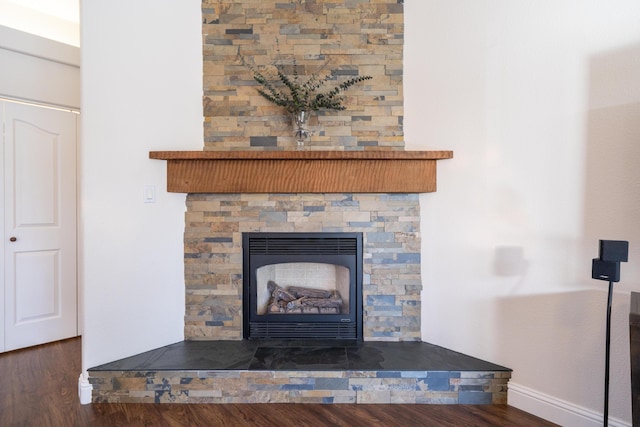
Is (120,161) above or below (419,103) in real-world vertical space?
below

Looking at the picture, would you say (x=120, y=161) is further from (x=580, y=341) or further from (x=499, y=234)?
(x=580, y=341)

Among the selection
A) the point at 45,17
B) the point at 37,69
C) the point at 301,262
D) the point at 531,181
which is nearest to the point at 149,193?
the point at 301,262

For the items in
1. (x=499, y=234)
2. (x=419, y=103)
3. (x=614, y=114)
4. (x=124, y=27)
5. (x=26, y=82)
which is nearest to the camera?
(x=614, y=114)

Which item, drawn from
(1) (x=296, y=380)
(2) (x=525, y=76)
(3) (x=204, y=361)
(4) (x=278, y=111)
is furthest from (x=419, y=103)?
(3) (x=204, y=361)

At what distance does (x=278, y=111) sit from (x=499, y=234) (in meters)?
1.58

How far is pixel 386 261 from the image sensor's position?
210 centimetres

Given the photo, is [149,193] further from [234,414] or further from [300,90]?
[234,414]

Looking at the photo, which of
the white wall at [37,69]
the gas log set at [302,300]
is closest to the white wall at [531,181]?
the gas log set at [302,300]

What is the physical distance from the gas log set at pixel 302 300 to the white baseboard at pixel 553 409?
3.64 feet

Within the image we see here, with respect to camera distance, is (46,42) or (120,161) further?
(46,42)

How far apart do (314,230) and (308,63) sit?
1145mm

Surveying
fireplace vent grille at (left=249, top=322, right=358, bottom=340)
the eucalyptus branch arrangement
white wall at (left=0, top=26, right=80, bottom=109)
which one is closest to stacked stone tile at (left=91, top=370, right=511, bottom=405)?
fireplace vent grille at (left=249, top=322, right=358, bottom=340)

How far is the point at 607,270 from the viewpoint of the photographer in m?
1.22

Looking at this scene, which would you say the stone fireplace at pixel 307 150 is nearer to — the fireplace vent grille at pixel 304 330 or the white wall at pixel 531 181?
the fireplace vent grille at pixel 304 330
